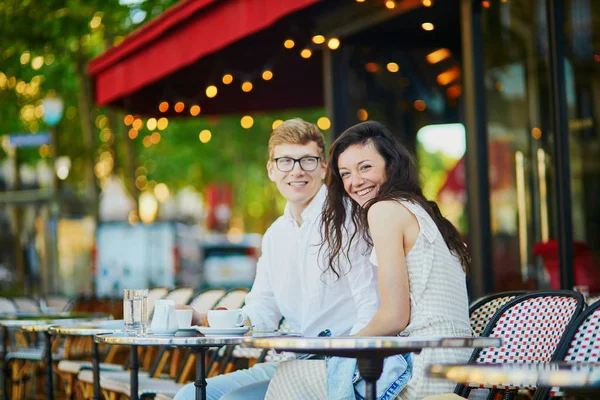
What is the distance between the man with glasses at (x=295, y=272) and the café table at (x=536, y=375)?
5.47 ft

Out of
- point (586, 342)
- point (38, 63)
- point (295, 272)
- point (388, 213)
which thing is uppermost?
point (38, 63)

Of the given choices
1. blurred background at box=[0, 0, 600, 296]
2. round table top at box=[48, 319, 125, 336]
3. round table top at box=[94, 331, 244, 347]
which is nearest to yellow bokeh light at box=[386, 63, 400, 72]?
blurred background at box=[0, 0, 600, 296]

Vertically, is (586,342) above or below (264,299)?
below

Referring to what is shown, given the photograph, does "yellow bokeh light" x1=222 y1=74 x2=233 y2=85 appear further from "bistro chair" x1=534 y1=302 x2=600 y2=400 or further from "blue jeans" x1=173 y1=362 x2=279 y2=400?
"bistro chair" x1=534 y1=302 x2=600 y2=400

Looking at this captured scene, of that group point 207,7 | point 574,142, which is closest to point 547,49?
point 574,142

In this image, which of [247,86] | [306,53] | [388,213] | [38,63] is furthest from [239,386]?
[38,63]

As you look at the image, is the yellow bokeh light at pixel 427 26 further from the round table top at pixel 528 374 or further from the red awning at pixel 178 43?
the round table top at pixel 528 374

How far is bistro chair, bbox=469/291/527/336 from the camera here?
4387 mm

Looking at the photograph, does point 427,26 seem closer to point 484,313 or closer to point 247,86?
point 247,86

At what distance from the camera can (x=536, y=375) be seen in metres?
2.49

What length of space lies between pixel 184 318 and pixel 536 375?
1.83 m

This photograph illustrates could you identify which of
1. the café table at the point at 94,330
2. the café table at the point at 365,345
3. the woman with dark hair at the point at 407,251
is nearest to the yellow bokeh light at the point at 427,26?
the café table at the point at 94,330

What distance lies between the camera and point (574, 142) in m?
7.61

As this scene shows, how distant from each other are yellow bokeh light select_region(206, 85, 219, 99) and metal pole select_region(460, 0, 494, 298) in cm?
430
